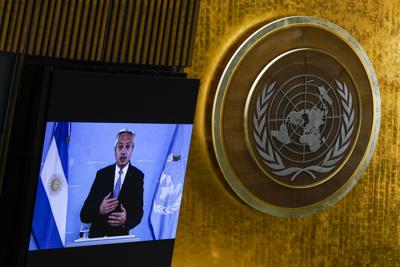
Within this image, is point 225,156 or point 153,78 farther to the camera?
point 225,156

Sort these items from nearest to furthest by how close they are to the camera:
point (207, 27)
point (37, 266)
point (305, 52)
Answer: point (37, 266) → point (207, 27) → point (305, 52)

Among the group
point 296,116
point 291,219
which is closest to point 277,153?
point 296,116

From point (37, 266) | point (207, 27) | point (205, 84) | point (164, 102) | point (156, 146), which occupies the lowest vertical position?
point (37, 266)

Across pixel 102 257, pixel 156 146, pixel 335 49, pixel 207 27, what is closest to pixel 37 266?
pixel 102 257

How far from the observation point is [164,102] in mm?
3613

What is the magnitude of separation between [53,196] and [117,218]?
0.38m

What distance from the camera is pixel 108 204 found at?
11.6 feet

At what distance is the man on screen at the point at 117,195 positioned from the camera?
3.51m

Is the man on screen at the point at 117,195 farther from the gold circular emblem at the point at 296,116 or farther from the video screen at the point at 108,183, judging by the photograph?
the gold circular emblem at the point at 296,116

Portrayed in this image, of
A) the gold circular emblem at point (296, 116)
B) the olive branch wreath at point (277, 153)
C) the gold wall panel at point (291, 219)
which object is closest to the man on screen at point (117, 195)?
the gold wall panel at point (291, 219)

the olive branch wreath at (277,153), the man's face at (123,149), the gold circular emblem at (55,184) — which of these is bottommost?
the gold circular emblem at (55,184)

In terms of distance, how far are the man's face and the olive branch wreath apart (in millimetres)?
1184

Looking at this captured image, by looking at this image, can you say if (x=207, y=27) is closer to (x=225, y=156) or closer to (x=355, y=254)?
(x=225, y=156)

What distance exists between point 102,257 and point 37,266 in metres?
0.36
